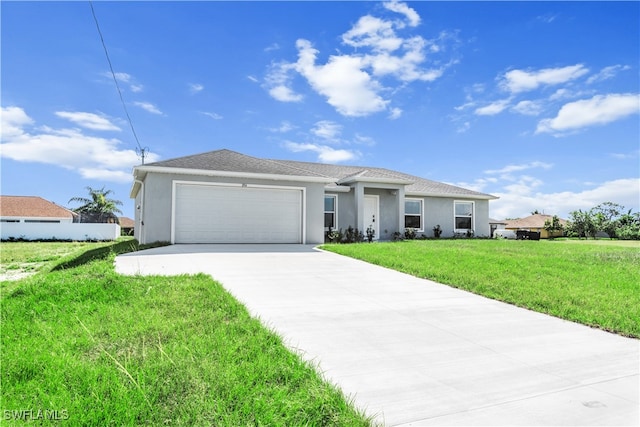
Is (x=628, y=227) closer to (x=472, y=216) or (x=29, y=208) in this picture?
(x=472, y=216)

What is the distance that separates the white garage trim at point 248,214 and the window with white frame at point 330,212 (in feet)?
9.72

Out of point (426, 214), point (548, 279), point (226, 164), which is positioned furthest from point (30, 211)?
point (548, 279)

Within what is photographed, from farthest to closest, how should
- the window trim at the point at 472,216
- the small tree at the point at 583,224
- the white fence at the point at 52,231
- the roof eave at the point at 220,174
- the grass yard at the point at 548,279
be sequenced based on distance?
the small tree at the point at 583,224 → the white fence at the point at 52,231 → the window trim at the point at 472,216 → the roof eave at the point at 220,174 → the grass yard at the point at 548,279

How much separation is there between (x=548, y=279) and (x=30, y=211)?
38.4 meters

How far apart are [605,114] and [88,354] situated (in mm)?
19471

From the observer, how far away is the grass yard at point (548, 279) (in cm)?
525

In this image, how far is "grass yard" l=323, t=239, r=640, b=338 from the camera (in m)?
5.25

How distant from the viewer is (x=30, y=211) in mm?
31656

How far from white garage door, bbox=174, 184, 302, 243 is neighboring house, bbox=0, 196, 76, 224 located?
25.5 meters

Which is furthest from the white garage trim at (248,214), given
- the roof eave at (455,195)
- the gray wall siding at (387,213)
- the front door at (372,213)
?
the roof eave at (455,195)

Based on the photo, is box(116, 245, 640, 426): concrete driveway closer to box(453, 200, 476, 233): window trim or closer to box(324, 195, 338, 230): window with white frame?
box(324, 195, 338, 230): window with white frame

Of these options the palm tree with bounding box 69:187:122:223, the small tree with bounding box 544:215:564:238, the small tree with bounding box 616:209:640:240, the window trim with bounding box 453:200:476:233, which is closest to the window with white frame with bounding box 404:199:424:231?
the window trim with bounding box 453:200:476:233

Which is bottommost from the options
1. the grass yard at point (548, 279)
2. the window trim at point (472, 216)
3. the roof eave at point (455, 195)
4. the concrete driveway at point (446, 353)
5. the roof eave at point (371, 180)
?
the concrete driveway at point (446, 353)

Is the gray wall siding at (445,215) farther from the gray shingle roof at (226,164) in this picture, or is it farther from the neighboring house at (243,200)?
the gray shingle roof at (226,164)
